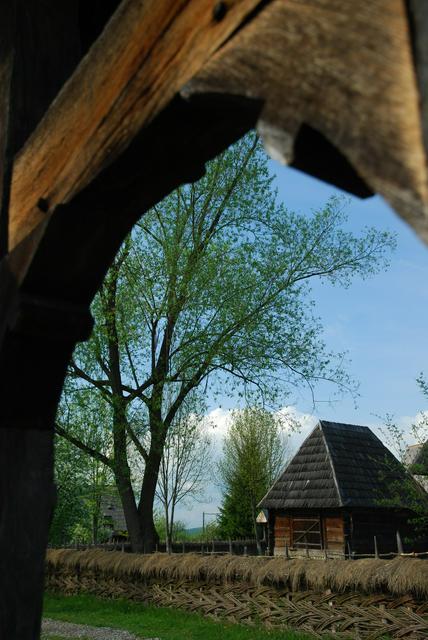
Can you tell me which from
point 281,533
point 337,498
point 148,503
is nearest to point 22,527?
point 148,503

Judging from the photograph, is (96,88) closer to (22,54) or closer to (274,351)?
(22,54)

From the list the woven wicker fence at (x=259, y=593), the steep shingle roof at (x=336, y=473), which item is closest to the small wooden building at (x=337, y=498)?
→ the steep shingle roof at (x=336, y=473)

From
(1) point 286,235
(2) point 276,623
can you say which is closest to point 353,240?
(1) point 286,235

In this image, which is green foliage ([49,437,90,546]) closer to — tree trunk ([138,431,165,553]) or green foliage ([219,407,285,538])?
tree trunk ([138,431,165,553])

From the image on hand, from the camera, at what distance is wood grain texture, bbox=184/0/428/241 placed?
2.99 feet

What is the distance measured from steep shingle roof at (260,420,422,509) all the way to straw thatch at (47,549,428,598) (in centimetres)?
836

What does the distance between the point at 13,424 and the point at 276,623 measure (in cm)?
1079

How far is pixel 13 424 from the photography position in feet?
8.26

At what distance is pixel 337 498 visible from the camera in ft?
71.9

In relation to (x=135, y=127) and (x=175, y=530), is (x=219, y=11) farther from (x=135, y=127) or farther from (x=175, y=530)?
(x=175, y=530)

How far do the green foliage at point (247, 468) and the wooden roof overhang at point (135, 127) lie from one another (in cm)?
3559

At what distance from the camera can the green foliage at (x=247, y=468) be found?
38.2m

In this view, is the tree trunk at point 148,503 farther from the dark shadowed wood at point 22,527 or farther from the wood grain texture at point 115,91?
the wood grain texture at point 115,91

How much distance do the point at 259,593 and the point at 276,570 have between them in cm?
67
